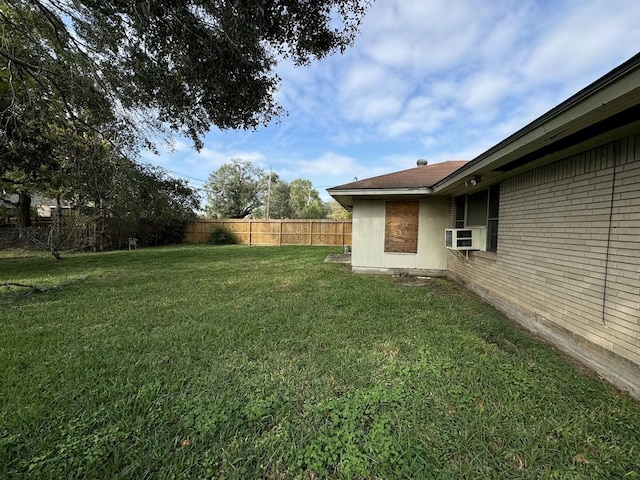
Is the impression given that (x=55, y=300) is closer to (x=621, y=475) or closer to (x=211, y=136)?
(x=211, y=136)

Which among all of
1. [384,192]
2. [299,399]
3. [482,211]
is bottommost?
[299,399]

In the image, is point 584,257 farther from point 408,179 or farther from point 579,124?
point 408,179

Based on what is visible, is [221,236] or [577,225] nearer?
[577,225]

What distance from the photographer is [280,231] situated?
61.2ft

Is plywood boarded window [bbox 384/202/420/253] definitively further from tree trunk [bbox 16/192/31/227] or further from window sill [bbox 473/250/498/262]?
tree trunk [bbox 16/192/31/227]

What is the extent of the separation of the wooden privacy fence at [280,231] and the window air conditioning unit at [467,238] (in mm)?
11609

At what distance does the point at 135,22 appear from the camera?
344 cm

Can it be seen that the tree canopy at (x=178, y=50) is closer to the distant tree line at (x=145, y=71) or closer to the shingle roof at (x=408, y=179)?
the distant tree line at (x=145, y=71)

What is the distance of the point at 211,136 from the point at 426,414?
5.23 metres

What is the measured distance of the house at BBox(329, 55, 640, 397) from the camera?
7.94ft

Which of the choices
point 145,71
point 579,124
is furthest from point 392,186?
point 145,71

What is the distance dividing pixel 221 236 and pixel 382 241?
13142mm

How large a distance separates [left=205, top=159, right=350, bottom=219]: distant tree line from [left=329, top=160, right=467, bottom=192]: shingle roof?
21563 millimetres

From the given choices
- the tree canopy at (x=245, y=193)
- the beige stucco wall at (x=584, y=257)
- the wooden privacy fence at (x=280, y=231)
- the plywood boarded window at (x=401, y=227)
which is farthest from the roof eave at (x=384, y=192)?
the tree canopy at (x=245, y=193)
